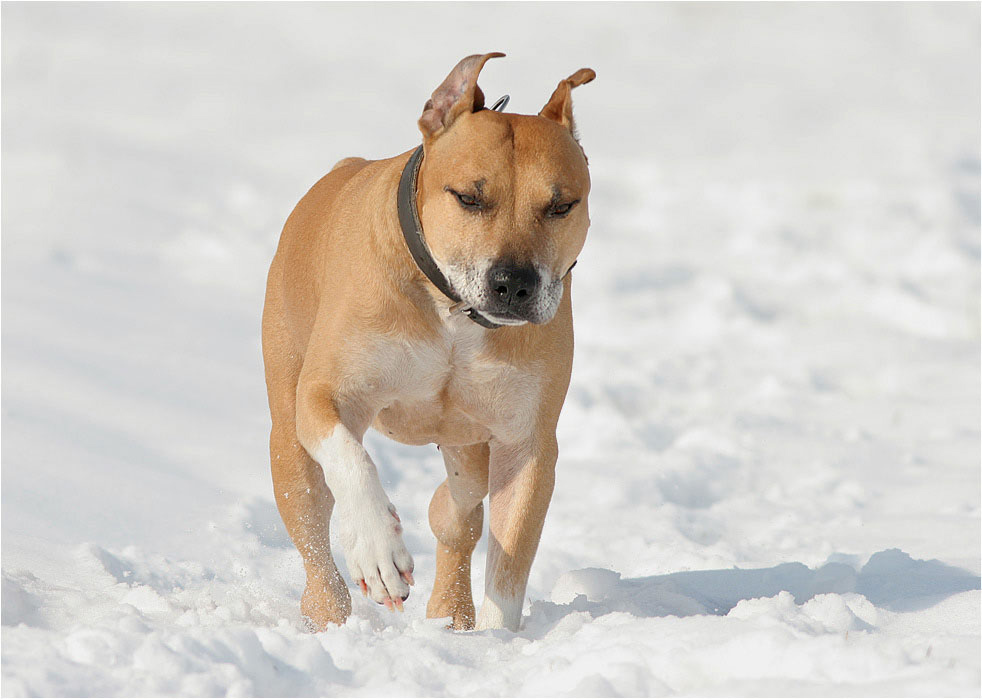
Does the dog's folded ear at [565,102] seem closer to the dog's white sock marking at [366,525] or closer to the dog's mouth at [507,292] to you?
the dog's mouth at [507,292]

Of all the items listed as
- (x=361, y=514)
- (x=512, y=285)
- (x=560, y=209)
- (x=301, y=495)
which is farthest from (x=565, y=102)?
(x=301, y=495)

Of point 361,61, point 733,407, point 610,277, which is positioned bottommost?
point 733,407

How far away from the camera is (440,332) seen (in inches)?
164

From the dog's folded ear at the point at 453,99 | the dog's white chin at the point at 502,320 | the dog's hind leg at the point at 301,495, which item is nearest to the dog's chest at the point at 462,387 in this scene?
the dog's white chin at the point at 502,320

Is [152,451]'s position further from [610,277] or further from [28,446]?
[610,277]

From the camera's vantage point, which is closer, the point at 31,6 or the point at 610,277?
the point at 610,277

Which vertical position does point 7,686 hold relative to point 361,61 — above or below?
below

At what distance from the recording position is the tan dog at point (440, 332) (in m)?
3.84

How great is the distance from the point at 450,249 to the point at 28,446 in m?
3.22

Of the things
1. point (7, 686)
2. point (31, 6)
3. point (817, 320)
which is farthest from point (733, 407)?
point (31, 6)

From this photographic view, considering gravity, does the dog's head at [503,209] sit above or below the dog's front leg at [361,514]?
above

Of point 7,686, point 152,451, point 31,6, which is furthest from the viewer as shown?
point 31,6

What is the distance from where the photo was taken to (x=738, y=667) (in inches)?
120

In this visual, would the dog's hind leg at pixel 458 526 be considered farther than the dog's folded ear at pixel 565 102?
Yes
